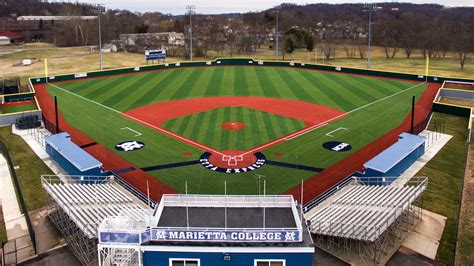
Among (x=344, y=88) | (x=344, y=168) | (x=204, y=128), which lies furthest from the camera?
(x=344, y=88)

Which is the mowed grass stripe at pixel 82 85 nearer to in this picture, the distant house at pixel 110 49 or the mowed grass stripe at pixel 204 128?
the mowed grass stripe at pixel 204 128

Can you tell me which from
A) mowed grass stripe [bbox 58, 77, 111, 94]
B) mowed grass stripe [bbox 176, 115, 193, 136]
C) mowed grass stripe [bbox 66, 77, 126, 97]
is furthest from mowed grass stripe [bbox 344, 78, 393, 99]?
mowed grass stripe [bbox 58, 77, 111, 94]

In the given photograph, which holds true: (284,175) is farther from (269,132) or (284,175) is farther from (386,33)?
(386,33)

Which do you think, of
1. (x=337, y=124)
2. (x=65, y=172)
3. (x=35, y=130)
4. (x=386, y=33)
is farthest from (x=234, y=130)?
(x=386, y=33)

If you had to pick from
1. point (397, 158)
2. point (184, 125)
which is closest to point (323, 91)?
point (184, 125)

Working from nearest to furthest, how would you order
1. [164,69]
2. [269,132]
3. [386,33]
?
[269,132] → [164,69] → [386,33]

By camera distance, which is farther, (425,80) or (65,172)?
(425,80)

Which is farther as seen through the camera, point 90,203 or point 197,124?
point 197,124

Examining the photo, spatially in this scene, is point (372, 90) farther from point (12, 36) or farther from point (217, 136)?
point (12, 36)
